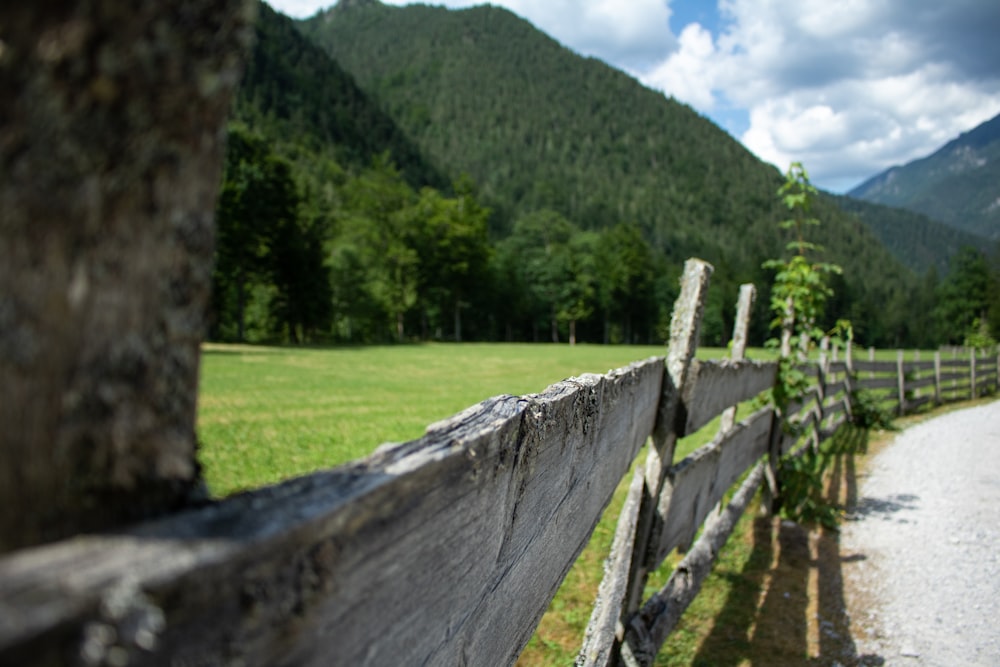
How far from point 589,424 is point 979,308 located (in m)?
89.4

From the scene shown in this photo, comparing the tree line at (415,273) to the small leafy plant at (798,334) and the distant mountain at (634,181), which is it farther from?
the small leafy plant at (798,334)

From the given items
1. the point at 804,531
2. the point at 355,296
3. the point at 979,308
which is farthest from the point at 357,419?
the point at 979,308

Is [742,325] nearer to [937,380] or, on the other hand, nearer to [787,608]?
[787,608]

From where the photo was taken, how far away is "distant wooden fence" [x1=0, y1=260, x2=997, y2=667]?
427 mm

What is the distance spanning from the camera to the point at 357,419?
11.7m

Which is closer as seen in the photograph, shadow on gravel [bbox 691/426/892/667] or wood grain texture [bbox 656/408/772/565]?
wood grain texture [bbox 656/408/772/565]

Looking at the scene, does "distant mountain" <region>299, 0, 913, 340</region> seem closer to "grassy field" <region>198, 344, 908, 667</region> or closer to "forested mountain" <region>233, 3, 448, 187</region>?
"forested mountain" <region>233, 3, 448, 187</region>

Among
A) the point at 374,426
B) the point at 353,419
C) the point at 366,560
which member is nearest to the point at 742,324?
the point at 366,560

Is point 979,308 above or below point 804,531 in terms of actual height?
above

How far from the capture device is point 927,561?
5.18m

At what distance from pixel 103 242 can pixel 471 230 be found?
5236 centimetres

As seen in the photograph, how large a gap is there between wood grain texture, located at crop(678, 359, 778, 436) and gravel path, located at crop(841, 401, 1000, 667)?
174 cm

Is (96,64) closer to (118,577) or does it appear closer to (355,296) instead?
(118,577)

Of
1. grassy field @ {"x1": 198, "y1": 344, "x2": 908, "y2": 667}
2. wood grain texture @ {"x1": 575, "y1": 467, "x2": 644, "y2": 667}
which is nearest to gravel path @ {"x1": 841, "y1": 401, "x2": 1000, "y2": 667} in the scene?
grassy field @ {"x1": 198, "y1": 344, "x2": 908, "y2": 667}
